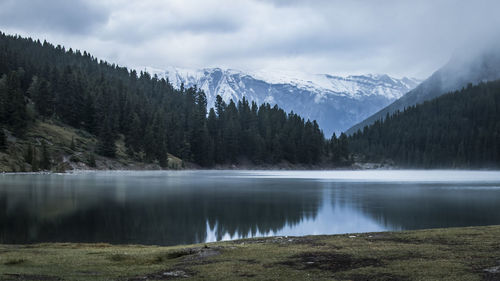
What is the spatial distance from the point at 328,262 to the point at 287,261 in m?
1.92

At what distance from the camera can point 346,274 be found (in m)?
19.0

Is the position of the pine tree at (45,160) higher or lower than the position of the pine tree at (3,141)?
lower

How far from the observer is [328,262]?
21734 mm

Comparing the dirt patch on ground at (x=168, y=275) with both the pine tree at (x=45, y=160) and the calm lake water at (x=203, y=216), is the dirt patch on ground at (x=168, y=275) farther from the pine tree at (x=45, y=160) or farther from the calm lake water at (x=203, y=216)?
the pine tree at (x=45, y=160)

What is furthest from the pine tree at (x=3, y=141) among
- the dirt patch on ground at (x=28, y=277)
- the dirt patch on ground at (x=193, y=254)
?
the dirt patch on ground at (x=28, y=277)

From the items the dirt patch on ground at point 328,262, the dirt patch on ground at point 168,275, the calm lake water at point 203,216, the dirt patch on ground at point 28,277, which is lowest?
the calm lake water at point 203,216

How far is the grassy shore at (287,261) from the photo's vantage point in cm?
1892

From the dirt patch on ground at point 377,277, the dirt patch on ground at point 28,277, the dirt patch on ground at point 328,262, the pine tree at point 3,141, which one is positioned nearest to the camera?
the dirt patch on ground at point 377,277

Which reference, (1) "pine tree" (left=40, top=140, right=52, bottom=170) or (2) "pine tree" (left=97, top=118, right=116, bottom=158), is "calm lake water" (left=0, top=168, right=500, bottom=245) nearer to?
(1) "pine tree" (left=40, top=140, right=52, bottom=170)

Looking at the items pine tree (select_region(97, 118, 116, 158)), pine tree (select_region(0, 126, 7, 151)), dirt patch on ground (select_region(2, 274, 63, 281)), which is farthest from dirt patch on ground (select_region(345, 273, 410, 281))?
pine tree (select_region(97, 118, 116, 158))

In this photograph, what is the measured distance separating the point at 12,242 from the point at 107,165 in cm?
13985

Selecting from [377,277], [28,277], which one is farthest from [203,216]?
[377,277]

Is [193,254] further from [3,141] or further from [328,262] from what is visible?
[3,141]

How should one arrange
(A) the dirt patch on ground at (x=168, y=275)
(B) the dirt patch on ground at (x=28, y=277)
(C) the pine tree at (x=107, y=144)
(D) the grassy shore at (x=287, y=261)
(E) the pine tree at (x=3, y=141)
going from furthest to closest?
1. (C) the pine tree at (x=107, y=144)
2. (E) the pine tree at (x=3, y=141)
3. (A) the dirt patch on ground at (x=168, y=275)
4. (D) the grassy shore at (x=287, y=261)
5. (B) the dirt patch on ground at (x=28, y=277)
